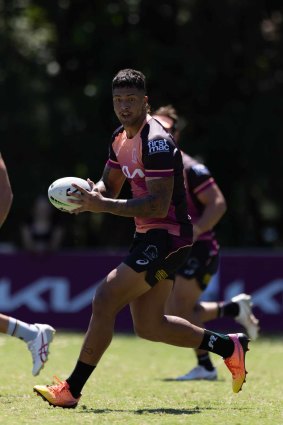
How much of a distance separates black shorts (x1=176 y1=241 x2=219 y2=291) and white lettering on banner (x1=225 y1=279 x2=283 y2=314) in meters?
4.71

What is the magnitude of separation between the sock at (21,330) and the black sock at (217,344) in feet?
4.98

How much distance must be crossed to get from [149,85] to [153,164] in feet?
35.8

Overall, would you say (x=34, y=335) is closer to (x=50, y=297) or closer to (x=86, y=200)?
(x=86, y=200)

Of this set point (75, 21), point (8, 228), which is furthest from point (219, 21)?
point (8, 228)

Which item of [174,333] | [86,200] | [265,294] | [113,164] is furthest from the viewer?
[265,294]

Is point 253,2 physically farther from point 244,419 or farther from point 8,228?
point 244,419

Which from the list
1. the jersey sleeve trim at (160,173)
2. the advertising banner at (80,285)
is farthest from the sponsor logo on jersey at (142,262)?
the advertising banner at (80,285)

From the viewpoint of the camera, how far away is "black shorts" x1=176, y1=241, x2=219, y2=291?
9.60 metres

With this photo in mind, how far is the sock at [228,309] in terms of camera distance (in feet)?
32.6

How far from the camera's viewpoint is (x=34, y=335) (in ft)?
26.2

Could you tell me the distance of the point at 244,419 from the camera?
20.9 ft

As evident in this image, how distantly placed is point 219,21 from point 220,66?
77 cm

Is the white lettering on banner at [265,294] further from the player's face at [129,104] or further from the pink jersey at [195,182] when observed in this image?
the player's face at [129,104]

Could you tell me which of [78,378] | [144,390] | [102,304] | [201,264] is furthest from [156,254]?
[201,264]
